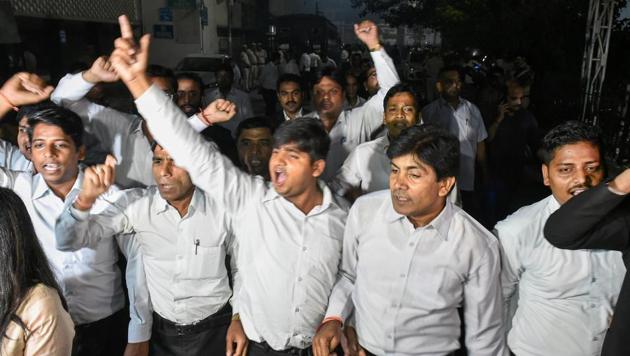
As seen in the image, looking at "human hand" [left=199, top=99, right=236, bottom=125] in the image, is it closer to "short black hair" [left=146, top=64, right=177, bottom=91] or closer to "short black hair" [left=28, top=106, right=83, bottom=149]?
"short black hair" [left=28, top=106, right=83, bottom=149]

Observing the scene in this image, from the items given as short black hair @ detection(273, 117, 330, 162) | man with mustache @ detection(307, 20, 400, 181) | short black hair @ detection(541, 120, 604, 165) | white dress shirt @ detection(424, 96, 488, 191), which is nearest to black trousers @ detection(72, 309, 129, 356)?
short black hair @ detection(273, 117, 330, 162)

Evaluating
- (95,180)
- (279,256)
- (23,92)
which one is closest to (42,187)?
(23,92)

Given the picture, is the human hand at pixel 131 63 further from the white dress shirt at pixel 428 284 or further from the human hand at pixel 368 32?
the human hand at pixel 368 32

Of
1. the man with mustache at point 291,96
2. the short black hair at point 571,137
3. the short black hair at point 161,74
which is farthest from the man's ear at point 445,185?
the short black hair at point 161,74

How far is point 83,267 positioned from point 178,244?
485 mm

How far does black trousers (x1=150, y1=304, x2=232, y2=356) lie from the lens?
252 centimetres

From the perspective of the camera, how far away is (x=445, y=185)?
2148 millimetres

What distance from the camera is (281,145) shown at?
232 centimetres

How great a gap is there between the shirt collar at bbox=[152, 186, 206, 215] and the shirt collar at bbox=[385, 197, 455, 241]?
2.82ft

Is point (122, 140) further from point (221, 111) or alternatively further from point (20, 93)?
point (221, 111)

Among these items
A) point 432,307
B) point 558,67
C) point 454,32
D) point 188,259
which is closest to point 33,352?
point 188,259

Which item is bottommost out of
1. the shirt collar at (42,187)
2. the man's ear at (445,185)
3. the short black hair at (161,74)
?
the shirt collar at (42,187)

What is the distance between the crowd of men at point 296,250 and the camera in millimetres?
2100

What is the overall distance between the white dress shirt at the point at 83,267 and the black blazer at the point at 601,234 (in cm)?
184
